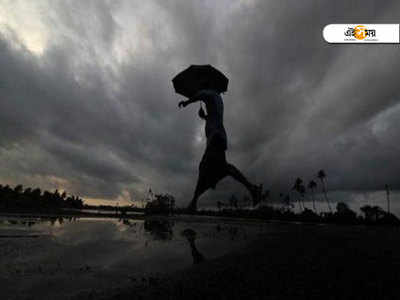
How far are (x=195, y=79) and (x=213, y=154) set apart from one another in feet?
8.08

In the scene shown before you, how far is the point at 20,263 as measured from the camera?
100.0 inches

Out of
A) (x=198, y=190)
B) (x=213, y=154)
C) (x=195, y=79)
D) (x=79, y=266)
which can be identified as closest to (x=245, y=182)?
(x=213, y=154)

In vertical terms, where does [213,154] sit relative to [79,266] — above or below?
above

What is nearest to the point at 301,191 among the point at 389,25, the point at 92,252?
the point at 389,25

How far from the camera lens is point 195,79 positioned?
21.3ft

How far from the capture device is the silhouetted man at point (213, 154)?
589cm

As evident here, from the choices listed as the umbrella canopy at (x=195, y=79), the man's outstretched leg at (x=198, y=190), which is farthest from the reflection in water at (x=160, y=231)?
the umbrella canopy at (x=195, y=79)

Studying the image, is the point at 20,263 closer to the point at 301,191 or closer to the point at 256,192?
the point at 256,192

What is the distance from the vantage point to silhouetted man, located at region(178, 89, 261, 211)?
5891mm

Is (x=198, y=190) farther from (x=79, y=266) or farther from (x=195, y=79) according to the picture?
(x=79, y=266)

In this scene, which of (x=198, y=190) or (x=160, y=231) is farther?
(x=160, y=231)

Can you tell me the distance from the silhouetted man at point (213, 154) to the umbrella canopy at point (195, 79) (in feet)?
1.41

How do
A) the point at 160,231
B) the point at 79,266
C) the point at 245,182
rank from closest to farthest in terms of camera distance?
the point at 79,266 < the point at 245,182 < the point at 160,231

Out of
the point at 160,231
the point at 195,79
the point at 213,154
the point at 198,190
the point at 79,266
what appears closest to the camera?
the point at 79,266
